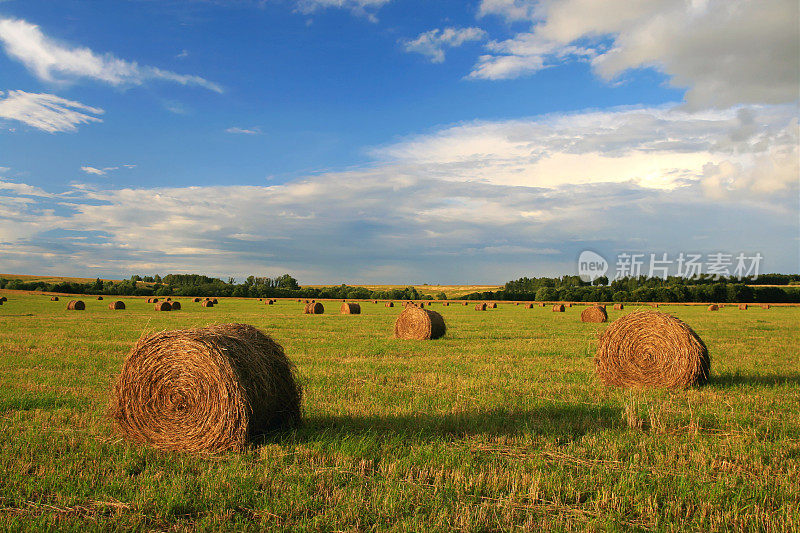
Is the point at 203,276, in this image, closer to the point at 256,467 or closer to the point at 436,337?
the point at 436,337

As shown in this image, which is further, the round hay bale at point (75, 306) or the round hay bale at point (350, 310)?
the round hay bale at point (75, 306)

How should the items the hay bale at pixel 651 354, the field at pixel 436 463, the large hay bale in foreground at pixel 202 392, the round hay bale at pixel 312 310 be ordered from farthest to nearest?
the round hay bale at pixel 312 310 < the hay bale at pixel 651 354 < the large hay bale in foreground at pixel 202 392 < the field at pixel 436 463

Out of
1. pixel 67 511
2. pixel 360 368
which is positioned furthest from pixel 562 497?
pixel 360 368

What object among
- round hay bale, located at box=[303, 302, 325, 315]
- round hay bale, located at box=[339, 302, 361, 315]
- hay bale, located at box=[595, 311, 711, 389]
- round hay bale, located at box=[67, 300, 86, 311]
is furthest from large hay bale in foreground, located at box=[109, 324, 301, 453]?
round hay bale, located at box=[67, 300, 86, 311]

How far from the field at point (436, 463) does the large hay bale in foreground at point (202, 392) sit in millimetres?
309

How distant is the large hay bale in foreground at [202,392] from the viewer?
6.21m

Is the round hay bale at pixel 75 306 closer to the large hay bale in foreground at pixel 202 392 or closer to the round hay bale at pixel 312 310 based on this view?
the round hay bale at pixel 312 310

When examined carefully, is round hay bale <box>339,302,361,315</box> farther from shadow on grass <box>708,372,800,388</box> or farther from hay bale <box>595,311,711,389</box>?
shadow on grass <box>708,372,800,388</box>

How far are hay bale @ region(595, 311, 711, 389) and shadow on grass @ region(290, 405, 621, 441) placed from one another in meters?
3.52

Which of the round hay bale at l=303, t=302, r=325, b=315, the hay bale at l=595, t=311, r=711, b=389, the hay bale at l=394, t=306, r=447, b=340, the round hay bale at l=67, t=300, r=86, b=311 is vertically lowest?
the round hay bale at l=67, t=300, r=86, b=311

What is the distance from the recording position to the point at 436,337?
67.7 ft

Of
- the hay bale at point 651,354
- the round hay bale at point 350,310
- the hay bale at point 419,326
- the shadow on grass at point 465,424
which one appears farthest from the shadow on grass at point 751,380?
the round hay bale at point 350,310

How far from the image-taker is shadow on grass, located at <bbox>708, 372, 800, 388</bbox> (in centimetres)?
1072

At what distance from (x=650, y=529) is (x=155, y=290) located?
96.0 m
